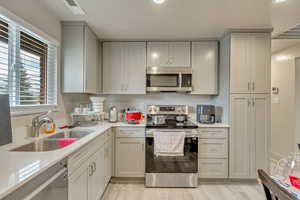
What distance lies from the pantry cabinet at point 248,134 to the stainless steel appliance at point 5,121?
2669mm

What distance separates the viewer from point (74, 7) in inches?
81.6

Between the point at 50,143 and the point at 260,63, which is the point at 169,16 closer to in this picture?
the point at 260,63

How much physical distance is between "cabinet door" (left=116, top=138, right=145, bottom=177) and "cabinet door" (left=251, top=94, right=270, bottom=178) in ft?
5.42

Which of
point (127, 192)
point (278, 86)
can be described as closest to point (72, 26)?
point (127, 192)

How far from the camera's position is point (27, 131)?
1815mm

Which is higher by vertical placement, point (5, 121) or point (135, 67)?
point (135, 67)

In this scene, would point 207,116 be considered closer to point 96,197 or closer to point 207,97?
point 207,97

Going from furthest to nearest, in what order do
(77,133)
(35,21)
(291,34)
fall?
(291,34), (77,133), (35,21)

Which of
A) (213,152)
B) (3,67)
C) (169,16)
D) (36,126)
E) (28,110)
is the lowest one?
(213,152)

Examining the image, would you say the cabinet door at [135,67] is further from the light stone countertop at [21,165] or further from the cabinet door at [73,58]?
the light stone countertop at [21,165]

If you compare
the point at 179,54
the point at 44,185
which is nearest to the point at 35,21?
the point at 44,185

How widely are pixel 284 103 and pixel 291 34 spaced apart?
1.40 meters

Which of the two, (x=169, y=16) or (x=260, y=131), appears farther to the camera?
(x=260, y=131)

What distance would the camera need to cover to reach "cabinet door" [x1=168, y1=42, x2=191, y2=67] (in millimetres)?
3111
